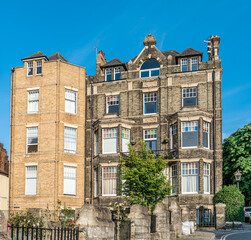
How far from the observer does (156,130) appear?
38156mm

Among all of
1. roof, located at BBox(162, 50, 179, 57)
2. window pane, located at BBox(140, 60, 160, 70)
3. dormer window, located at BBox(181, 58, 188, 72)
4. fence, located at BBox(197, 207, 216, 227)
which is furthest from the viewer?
roof, located at BBox(162, 50, 179, 57)

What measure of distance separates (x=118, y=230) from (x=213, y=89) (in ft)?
81.3

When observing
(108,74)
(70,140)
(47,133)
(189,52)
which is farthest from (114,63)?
(47,133)

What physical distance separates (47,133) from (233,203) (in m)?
16.9

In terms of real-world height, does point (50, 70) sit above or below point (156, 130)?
above

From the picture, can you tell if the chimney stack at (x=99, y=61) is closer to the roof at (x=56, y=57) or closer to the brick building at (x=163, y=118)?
the brick building at (x=163, y=118)

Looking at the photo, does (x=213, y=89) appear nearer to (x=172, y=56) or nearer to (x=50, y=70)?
(x=172, y=56)

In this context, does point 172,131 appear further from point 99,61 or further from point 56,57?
point 56,57

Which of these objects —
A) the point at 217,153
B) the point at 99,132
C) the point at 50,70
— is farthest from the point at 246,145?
the point at 50,70

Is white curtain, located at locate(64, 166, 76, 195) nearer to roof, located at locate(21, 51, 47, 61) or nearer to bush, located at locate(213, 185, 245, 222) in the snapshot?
roof, located at locate(21, 51, 47, 61)

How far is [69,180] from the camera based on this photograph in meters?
37.9

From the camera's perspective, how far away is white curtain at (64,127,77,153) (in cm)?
3838

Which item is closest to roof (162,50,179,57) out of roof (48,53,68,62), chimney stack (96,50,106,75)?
chimney stack (96,50,106,75)

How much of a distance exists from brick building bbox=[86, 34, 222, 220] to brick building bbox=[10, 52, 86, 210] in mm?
1377
